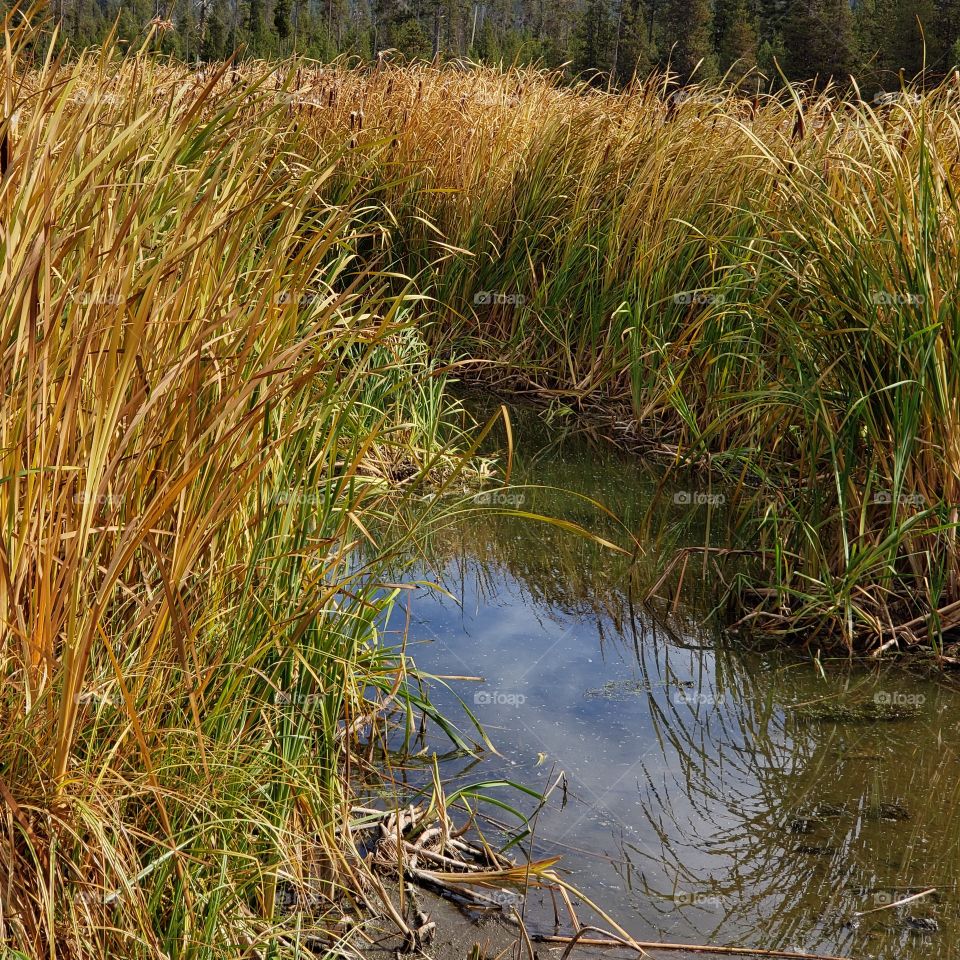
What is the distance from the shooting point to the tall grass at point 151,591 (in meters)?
1.54

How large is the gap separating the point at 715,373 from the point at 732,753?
7.93 feet

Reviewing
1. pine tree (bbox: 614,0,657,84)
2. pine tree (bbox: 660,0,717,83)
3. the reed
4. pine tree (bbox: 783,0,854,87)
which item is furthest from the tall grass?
pine tree (bbox: 660,0,717,83)

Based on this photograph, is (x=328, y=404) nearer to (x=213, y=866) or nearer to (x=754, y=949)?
(x=213, y=866)

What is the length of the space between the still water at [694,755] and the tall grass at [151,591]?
480mm

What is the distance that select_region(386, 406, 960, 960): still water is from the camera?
6.98 ft

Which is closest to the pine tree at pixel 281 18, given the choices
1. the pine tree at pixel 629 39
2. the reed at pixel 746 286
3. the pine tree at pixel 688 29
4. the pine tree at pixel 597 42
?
the pine tree at pixel 597 42

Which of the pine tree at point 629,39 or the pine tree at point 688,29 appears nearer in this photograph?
the pine tree at point 629,39

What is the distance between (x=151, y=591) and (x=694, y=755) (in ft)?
4.77

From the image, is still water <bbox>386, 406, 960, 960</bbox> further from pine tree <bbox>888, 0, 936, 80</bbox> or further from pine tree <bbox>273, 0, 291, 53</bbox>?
pine tree <bbox>888, 0, 936, 80</bbox>

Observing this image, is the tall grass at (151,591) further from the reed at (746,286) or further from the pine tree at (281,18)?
the pine tree at (281,18)

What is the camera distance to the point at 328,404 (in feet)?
7.11

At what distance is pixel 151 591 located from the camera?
1.92 metres

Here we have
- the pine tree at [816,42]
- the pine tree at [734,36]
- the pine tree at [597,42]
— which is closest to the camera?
the pine tree at [816,42]

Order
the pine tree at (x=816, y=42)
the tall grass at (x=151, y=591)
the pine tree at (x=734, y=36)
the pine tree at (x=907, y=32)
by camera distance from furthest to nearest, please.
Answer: the pine tree at (x=734, y=36) < the pine tree at (x=816, y=42) < the pine tree at (x=907, y=32) < the tall grass at (x=151, y=591)
